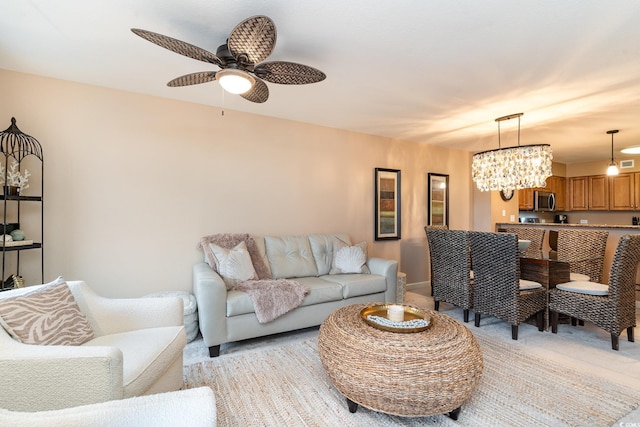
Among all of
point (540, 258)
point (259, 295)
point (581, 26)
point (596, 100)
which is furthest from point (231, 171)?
point (596, 100)

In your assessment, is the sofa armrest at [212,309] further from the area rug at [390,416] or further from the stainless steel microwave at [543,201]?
the stainless steel microwave at [543,201]

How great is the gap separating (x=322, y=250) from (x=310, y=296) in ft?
2.95

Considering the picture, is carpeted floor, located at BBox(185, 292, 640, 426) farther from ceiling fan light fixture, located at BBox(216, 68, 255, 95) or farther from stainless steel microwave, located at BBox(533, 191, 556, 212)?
stainless steel microwave, located at BBox(533, 191, 556, 212)

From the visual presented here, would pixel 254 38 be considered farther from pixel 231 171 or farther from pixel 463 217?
pixel 463 217

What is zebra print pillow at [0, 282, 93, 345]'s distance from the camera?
1.42m

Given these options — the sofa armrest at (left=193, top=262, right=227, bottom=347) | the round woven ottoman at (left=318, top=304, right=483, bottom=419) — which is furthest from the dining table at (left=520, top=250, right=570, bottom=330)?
the sofa armrest at (left=193, top=262, right=227, bottom=347)

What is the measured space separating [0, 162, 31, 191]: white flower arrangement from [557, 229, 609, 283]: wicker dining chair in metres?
5.38

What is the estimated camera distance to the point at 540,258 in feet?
10.7

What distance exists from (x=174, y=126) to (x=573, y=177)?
8.00 metres

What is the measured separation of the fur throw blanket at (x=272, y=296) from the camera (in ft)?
8.94

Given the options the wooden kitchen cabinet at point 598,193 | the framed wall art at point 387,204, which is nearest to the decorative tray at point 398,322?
the framed wall art at point 387,204

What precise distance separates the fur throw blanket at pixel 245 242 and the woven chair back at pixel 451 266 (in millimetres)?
1993

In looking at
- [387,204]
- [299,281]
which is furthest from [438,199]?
[299,281]

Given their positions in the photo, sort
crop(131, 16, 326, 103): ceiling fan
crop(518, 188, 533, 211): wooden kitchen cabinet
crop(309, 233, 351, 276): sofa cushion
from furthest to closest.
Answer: crop(518, 188, 533, 211): wooden kitchen cabinet → crop(309, 233, 351, 276): sofa cushion → crop(131, 16, 326, 103): ceiling fan
